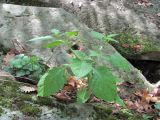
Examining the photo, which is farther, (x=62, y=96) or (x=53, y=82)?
(x=62, y=96)

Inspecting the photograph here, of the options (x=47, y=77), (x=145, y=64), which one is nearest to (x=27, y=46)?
(x=47, y=77)

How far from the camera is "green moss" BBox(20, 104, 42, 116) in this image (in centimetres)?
276

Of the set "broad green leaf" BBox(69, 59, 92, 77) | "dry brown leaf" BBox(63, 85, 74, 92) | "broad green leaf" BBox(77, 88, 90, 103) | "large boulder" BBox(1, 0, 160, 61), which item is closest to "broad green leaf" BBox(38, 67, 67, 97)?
"broad green leaf" BBox(69, 59, 92, 77)

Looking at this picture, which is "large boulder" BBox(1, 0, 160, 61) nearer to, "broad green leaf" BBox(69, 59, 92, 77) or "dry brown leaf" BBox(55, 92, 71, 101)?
"dry brown leaf" BBox(55, 92, 71, 101)

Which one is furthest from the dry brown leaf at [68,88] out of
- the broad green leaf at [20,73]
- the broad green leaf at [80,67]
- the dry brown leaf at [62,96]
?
the broad green leaf at [80,67]

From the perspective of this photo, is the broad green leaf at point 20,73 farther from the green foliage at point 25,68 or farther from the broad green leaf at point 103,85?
the broad green leaf at point 103,85

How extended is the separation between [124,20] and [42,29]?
1993 mm

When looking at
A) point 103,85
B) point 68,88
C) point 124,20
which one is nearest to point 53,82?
point 103,85

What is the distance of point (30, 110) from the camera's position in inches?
109

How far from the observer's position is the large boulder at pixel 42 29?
13.5 feet

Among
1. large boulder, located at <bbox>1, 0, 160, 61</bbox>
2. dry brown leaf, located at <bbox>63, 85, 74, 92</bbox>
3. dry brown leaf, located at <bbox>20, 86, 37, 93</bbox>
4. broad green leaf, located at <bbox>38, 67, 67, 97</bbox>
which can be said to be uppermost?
broad green leaf, located at <bbox>38, 67, 67, 97</bbox>

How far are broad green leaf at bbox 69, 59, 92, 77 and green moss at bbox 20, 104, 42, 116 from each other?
45cm

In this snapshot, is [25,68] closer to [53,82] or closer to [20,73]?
[20,73]

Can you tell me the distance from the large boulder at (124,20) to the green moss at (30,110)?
2710 mm
